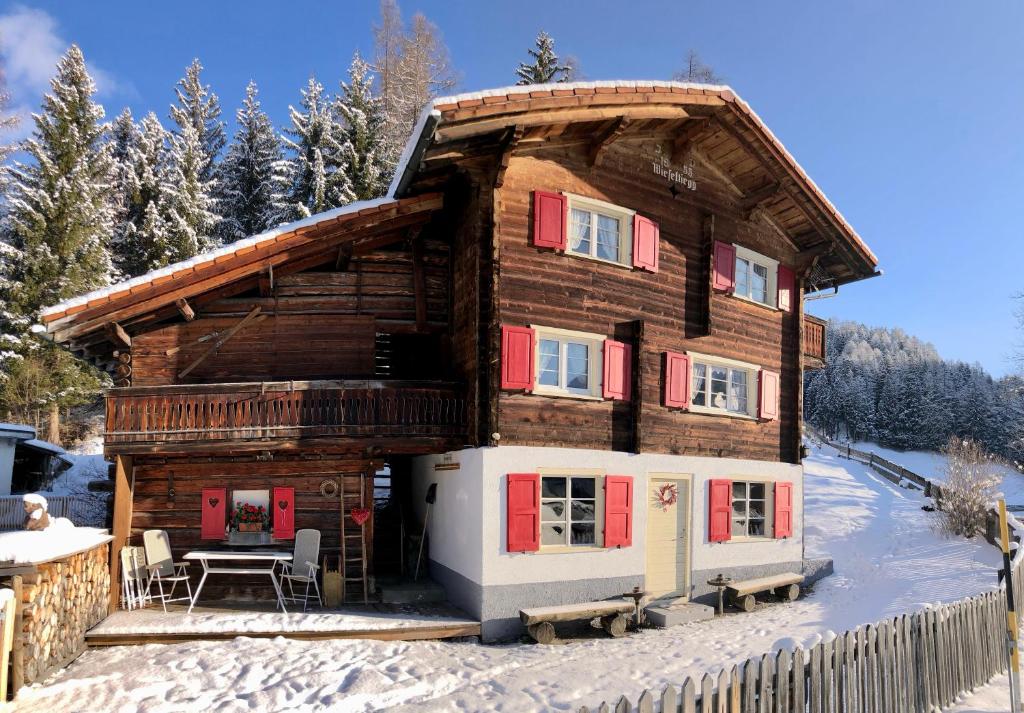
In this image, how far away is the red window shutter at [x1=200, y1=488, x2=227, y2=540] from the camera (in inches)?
516

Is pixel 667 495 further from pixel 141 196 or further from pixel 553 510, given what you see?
pixel 141 196

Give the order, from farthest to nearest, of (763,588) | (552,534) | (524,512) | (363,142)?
(363,142), (763,588), (552,534), (524,512)

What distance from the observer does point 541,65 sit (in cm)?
3167

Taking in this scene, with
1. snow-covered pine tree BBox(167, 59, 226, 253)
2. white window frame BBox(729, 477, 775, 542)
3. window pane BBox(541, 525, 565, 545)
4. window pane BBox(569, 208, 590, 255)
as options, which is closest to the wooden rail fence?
window pane BBox(541, 525, 565, 545)

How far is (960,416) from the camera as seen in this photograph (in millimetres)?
66812

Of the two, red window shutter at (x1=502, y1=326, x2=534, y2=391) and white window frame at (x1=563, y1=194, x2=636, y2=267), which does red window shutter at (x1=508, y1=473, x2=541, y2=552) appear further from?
white window frame at (x1=563, y1=194, x2=636, y2=267)

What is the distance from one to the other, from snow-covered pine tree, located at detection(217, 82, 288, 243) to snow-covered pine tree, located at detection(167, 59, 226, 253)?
3.12 feet

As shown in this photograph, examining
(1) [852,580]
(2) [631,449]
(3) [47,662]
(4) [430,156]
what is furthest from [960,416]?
(3) [47,662]

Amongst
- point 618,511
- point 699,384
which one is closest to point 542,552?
point 618,511

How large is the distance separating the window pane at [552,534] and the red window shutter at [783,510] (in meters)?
6.51

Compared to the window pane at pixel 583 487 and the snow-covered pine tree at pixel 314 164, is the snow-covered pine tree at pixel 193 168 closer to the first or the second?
the snow-covered pine tree at pixel 314 164

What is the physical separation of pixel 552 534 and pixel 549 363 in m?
3.19

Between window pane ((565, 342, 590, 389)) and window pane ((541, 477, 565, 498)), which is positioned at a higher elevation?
window pane ((565, 342, 590, 389))

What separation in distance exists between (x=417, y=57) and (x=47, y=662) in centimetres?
3146
